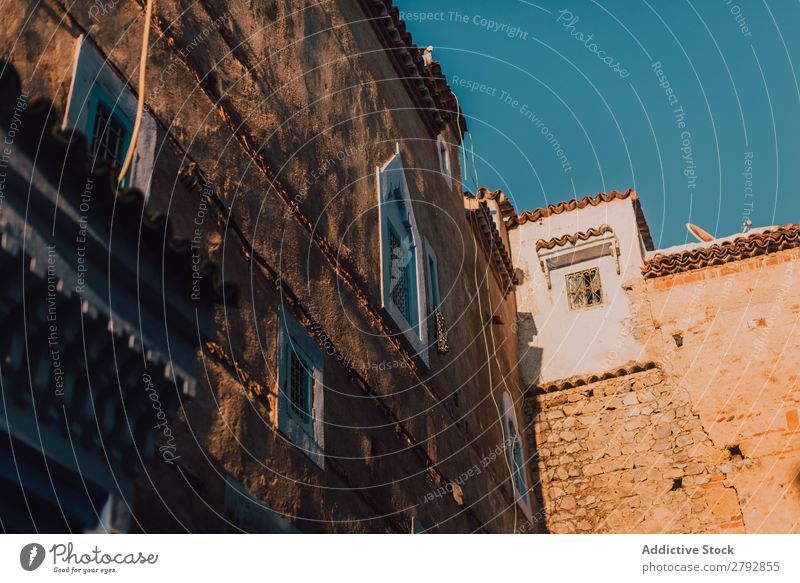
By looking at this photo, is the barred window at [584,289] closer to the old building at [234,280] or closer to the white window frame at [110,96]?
the old building at [234,280]

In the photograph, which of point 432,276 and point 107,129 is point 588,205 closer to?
point 432,276

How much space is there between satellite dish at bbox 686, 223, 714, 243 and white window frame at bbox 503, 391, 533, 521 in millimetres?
5131

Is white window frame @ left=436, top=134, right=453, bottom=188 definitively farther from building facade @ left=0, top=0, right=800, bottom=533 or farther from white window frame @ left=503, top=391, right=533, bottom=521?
white window frame @ left=503, top=391, right=533, bottom=521

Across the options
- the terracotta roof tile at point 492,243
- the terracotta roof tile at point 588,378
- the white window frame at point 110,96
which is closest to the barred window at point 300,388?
the white window frame at point 110,96

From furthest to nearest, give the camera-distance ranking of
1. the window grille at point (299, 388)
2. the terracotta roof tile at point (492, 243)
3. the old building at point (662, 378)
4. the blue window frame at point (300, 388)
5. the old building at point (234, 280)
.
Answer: the terracotta roof tile at point (492, 243)
the old building at point (662, 378)
the window grille at point (299, 388)
the blue window frame at point (300, 388)
the old building at point (234, 280)

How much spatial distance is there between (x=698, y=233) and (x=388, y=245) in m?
9.09

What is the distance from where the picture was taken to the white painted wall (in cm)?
1595

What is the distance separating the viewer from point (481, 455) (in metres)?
12.6

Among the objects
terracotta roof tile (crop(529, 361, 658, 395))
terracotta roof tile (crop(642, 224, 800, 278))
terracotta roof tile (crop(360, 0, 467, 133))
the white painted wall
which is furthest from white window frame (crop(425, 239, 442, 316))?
terracotta roof tile (crop(642, 224, 800, 278))

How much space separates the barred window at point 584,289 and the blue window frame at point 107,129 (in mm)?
11473

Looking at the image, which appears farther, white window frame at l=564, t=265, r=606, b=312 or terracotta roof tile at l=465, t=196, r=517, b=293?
white window frame at l=564, t=265, r=606, b=312

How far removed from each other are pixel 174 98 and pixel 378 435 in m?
3.75

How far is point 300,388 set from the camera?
7.70 m

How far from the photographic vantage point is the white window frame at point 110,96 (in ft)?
18.8
